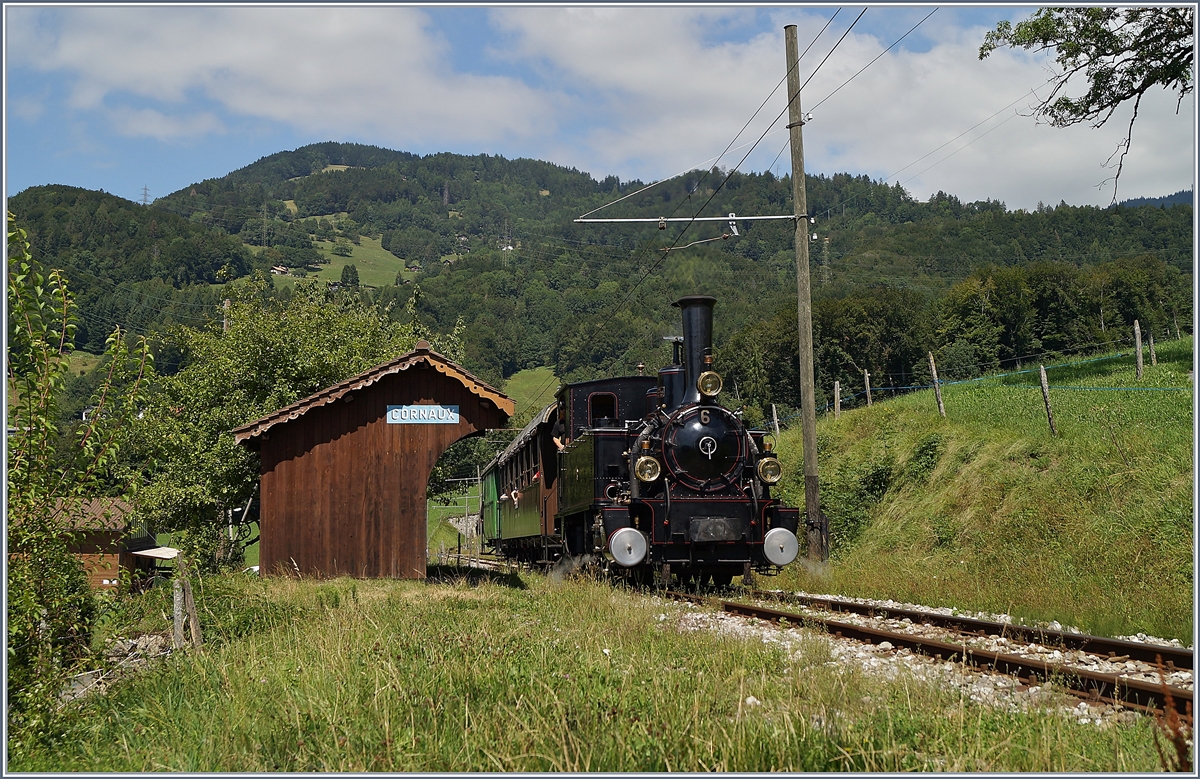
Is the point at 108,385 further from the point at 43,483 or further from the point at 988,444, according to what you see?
the point at 988,444

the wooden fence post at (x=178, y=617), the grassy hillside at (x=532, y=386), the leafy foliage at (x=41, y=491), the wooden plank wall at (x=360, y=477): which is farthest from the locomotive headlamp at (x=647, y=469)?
the grassy hillside at (x=532, y=386)

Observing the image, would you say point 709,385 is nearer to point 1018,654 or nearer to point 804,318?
point 804,318

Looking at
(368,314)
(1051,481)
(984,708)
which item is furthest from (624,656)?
(368,314)

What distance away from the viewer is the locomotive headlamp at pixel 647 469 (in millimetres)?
13664

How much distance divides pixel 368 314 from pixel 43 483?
26.3 metres

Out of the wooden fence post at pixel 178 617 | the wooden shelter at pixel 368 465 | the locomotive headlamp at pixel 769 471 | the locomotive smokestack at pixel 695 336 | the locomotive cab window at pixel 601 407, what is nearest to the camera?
the wooden fence post at pixel 178 617

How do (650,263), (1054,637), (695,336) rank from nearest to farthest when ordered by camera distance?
1. (1054,637)
2. (695,336)
3. (650,263)

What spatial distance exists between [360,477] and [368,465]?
0.88ft

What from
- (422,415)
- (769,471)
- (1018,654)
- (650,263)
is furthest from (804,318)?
(650,263)

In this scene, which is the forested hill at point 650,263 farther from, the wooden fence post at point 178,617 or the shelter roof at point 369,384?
the wooden fence post at point 178,617

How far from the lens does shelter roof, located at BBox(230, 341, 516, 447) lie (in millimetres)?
17109

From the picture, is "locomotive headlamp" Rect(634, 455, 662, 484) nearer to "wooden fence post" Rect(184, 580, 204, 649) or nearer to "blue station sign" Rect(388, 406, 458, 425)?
"blue station sign" Rect(388, 406, 458, 425)

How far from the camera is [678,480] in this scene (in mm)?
13992

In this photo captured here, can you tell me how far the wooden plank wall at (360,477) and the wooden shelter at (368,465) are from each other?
19 mm
